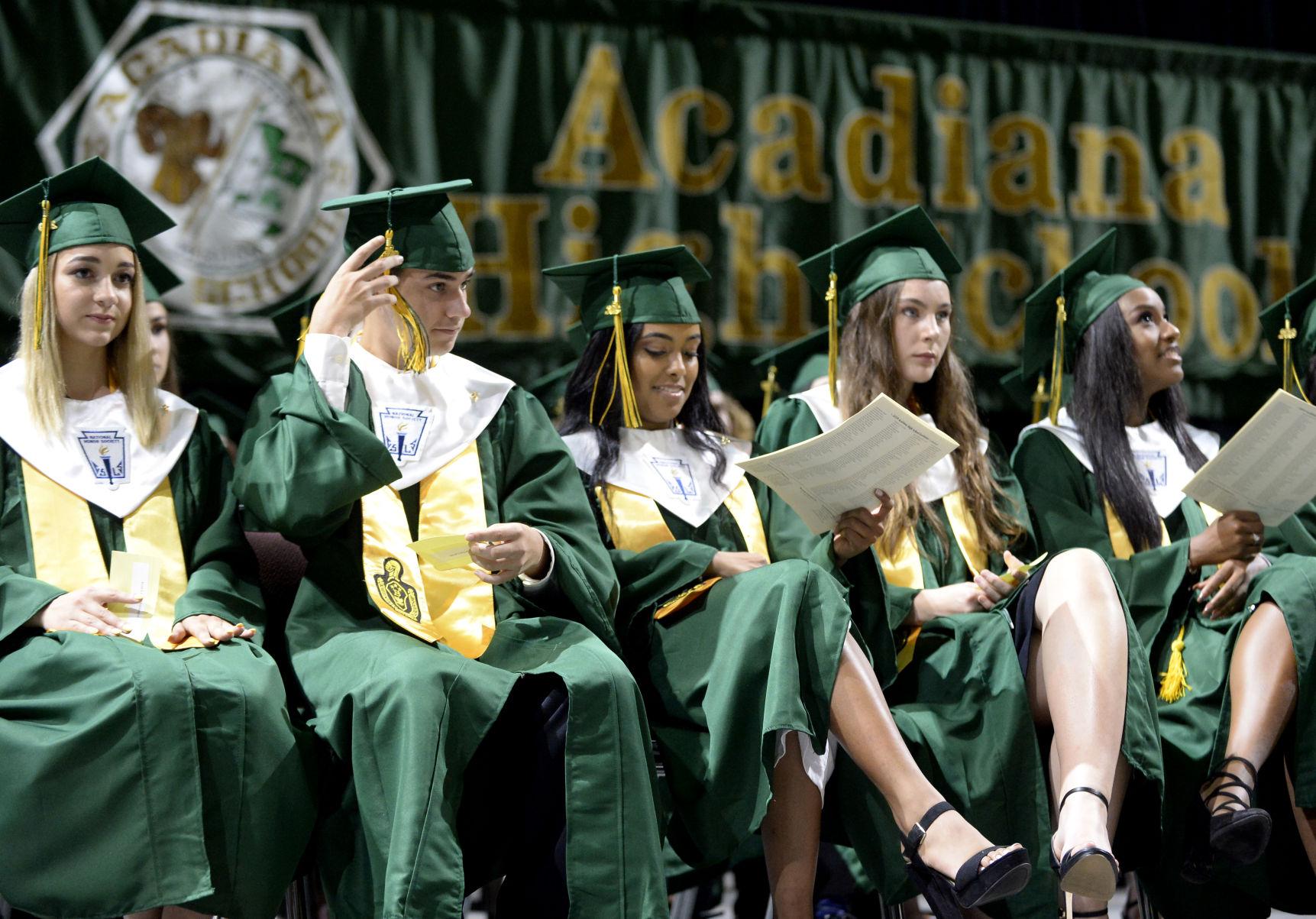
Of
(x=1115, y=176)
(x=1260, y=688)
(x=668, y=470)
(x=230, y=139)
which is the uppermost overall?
(x=230, y=139)

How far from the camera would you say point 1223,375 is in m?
Answer: 5.79

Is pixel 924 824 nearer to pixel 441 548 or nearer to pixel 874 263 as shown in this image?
pixel 441 548

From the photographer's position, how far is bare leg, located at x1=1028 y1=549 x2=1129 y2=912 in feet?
9.12

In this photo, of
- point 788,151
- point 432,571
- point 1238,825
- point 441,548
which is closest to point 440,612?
point 432,571

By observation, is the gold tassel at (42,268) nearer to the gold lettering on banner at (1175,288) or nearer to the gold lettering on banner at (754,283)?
the gold lettering on banner at (754,283)

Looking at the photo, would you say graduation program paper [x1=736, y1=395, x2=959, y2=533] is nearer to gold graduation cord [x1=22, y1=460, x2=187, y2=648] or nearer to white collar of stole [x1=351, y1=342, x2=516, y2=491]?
white collar of stole [x1=351, y1=342, x2=516, y2=491]

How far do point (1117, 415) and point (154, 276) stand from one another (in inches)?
102

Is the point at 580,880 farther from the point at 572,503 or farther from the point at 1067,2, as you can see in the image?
the point at 1067,2

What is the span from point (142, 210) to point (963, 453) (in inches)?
79.6

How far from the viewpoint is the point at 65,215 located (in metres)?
3.09

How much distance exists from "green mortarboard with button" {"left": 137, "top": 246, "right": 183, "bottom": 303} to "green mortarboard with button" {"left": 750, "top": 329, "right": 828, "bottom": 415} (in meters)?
1.71

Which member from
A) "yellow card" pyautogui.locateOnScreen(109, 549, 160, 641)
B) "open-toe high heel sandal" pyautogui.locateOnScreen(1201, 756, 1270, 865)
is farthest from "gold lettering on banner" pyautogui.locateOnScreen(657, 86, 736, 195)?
"open-toe high heel sandal" pyautogui.locateOnScreen(1201, 756, 1270, 865)

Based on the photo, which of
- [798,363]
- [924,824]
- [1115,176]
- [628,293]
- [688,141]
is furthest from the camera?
[1115,176]

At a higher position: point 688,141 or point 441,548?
point 688,141
